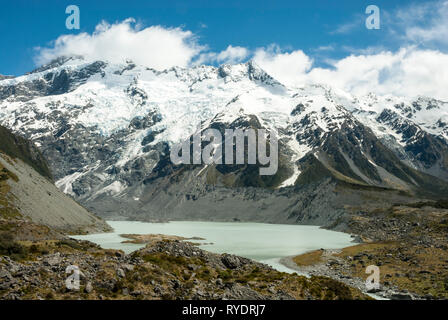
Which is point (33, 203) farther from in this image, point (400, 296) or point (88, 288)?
point (400, 296)

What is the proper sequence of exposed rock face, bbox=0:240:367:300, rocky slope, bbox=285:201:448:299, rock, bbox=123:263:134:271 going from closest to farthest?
exposed rock face, bbox=0:240:367:300 < rock, bbox=123:263:134:271 < rocky slope, bbox=285:201:448:299

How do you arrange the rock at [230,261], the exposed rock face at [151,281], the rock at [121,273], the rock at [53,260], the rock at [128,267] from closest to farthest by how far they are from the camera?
the exposed rock face at [151,281] < the rock at [121,273] < the rock at [53,260] < the rock at [128,267] < the rock at [230,261]

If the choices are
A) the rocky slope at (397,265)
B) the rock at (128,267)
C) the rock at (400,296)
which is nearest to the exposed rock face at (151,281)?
the rock at (128,267)

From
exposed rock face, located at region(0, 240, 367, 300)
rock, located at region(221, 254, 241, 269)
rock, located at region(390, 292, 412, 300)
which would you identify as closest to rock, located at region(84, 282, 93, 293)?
exposed rock face, located at region(0, 240, 367, 300)

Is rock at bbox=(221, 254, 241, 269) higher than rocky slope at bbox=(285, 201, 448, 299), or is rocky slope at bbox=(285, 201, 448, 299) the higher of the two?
rock at bbox=(221, 254, 241, 269)

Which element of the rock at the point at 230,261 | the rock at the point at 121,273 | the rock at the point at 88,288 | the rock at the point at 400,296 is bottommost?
the rock at the point at 400,296

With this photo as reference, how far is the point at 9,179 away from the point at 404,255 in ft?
407

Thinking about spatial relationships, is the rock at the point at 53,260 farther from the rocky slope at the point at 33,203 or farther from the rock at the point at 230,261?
the rocky slope at the point at 33,203

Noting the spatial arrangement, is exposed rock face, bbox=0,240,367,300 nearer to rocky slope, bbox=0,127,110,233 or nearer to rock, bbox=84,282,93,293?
rock, bbox=84,282,93,293

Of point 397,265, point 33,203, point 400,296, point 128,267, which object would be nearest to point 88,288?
point 128,267

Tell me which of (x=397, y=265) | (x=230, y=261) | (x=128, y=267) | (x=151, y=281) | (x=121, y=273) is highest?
(x=128, y=267)
